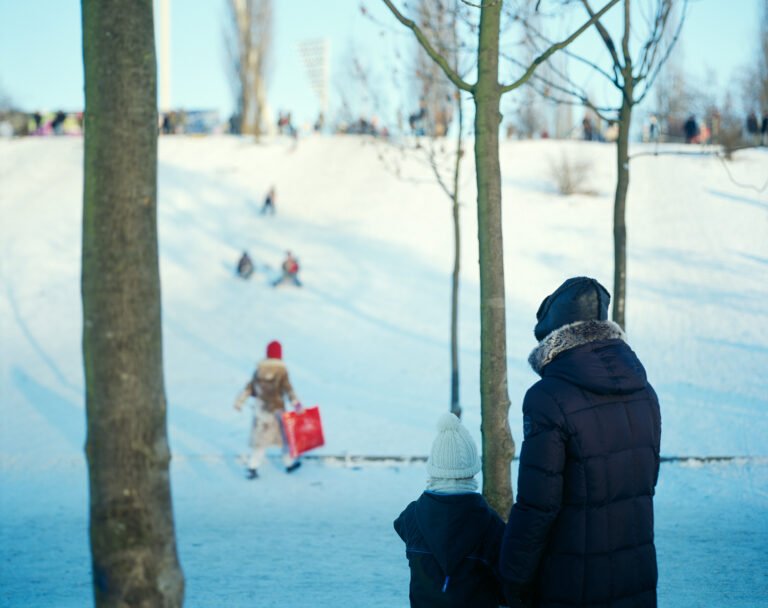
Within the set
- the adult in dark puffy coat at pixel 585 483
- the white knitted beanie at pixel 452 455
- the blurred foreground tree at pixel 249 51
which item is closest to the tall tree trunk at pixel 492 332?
the white knitted beanie at pixel 452 455

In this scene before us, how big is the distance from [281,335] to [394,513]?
1047cm

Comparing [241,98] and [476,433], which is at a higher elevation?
[241,98]

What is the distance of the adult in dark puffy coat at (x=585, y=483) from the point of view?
9.32 feet

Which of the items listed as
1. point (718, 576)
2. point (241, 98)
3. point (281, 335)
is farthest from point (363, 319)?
point (241, 98)

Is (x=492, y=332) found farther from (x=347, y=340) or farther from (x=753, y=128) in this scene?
(x=753, y=128)

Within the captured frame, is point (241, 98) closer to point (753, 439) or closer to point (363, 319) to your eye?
point (363, 319)

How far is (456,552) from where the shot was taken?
9.96 feet

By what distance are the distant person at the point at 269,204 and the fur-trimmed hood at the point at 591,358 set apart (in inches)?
1022

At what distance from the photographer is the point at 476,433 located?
429 inches

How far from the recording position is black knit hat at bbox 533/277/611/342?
119 inches

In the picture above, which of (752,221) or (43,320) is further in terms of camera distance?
(752,221)

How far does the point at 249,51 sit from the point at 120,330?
1651 inches

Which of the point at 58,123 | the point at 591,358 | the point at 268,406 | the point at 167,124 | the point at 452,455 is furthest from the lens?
the point at 58,123

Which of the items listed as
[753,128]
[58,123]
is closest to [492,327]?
[753,128]
